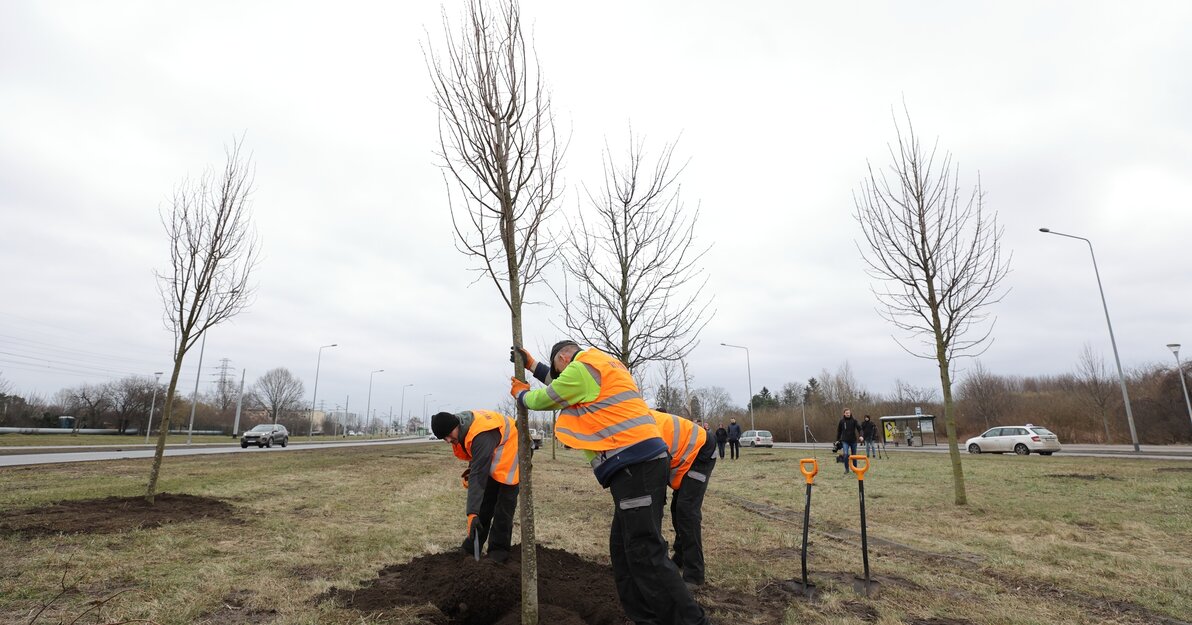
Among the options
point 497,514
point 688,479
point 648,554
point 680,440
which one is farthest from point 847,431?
point 648,554

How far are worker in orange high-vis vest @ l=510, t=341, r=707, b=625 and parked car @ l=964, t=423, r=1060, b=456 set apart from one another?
24811mm

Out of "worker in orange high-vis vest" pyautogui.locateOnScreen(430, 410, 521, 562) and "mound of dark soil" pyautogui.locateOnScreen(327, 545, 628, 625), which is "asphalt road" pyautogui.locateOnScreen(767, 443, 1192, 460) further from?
"worker in orange high-vis vest" pyautogui.locateOnScreen(430, 410, 521, 562)

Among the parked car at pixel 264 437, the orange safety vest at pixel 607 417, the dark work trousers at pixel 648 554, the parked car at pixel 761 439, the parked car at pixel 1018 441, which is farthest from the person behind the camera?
the parked car at pixel 761 439

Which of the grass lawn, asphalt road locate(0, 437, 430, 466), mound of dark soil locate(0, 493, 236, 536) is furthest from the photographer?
asphalt road locate(0, 437, 430, 466)

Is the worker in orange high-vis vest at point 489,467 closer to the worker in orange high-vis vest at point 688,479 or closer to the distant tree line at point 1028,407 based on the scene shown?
the worker in orange high-vis vest at point 688,479

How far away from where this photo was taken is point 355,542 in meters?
5.92

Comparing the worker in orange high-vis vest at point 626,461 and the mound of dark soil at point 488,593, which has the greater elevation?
the worker in orange high-vis vest at point 626,461

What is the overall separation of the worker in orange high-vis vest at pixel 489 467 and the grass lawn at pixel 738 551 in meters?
1.00

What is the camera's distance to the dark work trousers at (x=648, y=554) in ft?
10.4

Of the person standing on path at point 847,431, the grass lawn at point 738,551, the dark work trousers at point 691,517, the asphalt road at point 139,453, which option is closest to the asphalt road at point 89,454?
the asphalt road at point 139,453

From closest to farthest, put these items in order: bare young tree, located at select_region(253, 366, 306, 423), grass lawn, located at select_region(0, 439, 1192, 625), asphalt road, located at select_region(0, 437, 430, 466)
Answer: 1. grass lawn, located at select_region(0, 439, 1192, 625)
2. asphalt road, located at select_region(0, 437, 430, 466)
3. bare young tree, located at select_region(253, 366, 306, 423)

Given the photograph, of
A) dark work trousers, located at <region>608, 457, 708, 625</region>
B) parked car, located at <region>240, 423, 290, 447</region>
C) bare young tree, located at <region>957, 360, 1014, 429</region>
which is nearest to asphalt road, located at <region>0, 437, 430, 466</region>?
parked car, located at <region>240, 423, 290, 447</region>

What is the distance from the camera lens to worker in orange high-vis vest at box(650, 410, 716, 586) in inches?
184

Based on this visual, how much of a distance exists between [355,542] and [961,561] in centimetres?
623
